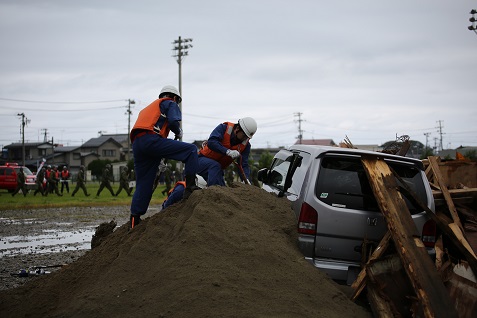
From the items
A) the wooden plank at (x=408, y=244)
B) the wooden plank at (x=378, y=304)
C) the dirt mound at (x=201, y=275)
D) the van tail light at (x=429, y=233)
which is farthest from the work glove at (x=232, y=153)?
the wooden plank at (x=378, y=304)

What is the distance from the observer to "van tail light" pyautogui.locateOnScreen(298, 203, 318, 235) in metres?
5.43

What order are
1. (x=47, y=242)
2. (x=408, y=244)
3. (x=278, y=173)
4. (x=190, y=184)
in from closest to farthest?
1. (x=408, y=244)
2. (x=190, y=184)
3. (x=278, y=173)
4. (x=47, y=242)

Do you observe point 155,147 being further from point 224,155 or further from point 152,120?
point 224,155

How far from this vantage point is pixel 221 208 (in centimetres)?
568

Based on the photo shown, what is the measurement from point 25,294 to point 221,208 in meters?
2.35

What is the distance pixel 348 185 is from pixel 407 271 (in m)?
1.25

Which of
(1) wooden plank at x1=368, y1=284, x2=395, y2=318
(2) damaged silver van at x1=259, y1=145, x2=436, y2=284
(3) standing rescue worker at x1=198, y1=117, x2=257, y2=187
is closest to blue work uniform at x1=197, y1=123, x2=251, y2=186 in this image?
(3) standing rescue worker at x1=198, y1=117, x2=257, y2=187

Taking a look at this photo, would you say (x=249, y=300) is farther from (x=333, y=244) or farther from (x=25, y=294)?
(x=25, y=294)

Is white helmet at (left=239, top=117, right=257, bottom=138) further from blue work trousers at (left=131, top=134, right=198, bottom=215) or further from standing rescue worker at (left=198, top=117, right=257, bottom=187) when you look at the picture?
blue work trousers at (left=131, top=134, right=198, bottom=215)

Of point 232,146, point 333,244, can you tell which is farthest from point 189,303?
point 232,146

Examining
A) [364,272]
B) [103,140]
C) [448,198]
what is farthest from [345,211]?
[103,140]

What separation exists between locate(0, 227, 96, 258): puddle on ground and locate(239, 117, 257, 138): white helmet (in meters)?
4.01

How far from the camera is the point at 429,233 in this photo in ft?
18.8

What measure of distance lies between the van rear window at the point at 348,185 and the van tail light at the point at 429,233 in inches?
7.2
